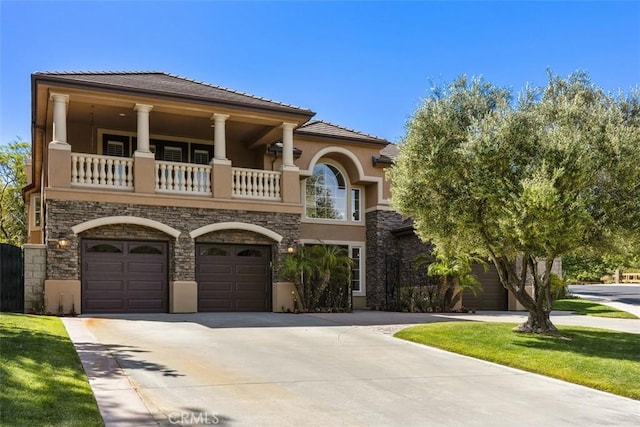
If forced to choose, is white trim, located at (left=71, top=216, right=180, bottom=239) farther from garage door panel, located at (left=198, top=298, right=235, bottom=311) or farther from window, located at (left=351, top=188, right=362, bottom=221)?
window, located at (left=351, top=188, right=362, bottom=221)

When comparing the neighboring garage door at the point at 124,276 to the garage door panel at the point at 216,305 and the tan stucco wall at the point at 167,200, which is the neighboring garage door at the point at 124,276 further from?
the tan stucco wall at the point at 167,200

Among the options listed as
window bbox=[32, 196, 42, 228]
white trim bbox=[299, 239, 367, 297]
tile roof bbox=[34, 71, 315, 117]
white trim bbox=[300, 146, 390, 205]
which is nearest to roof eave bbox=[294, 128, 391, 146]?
white trim bbox=[300, 146, 390, 205]

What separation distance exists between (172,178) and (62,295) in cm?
458

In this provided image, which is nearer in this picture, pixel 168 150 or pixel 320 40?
pixel 320 40

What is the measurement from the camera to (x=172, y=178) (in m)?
18.0

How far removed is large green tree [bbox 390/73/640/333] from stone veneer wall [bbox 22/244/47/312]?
9450 mm

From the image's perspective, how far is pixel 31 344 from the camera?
8.98m

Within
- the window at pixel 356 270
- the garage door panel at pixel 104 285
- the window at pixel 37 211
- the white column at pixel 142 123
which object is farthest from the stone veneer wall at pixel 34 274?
the window at pixel 356 270

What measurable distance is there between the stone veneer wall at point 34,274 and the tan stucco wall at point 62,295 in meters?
0.25

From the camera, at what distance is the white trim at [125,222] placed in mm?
16047

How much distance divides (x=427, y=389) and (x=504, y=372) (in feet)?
6.90

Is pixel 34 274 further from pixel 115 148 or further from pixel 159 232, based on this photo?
pixel 115 148

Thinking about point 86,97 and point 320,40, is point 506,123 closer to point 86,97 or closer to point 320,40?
point 320,40

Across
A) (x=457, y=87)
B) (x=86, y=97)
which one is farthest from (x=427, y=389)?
(x=86, y=97)
